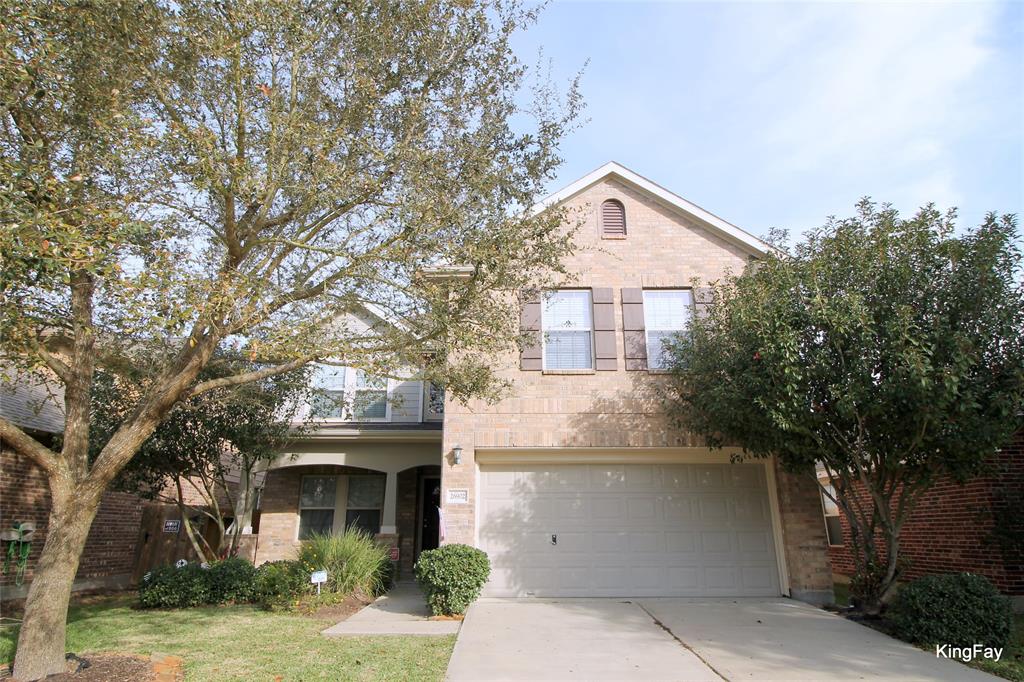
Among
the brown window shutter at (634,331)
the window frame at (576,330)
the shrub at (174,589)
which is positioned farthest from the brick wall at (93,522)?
the brown window shutter at (634,331)

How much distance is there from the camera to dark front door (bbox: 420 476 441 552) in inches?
583

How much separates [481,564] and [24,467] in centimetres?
886

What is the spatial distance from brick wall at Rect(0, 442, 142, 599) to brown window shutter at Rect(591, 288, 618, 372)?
10.3 metres

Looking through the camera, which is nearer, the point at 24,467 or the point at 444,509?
the point at 444,509

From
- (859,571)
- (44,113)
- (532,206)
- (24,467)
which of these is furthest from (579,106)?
(24,467)

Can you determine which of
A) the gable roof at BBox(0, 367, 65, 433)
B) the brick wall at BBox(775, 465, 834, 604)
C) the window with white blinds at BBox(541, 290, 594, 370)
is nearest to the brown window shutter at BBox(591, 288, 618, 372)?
the window with white blinds at BBox(541, 290, 594, 370)

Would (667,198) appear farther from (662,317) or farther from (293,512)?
(293,512)

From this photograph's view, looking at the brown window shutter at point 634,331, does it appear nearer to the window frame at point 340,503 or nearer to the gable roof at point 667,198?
the gable roof at point 667,198

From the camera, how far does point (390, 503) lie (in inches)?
521

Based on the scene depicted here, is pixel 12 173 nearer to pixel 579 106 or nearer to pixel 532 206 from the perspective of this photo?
pixel 532 206

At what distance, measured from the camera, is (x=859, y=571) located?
9141 millimetres

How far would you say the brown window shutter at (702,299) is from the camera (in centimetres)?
1125

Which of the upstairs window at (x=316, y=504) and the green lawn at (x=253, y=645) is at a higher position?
the upstairs window at (x=316, y=504)

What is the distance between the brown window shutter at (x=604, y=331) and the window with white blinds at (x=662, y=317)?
673mm
